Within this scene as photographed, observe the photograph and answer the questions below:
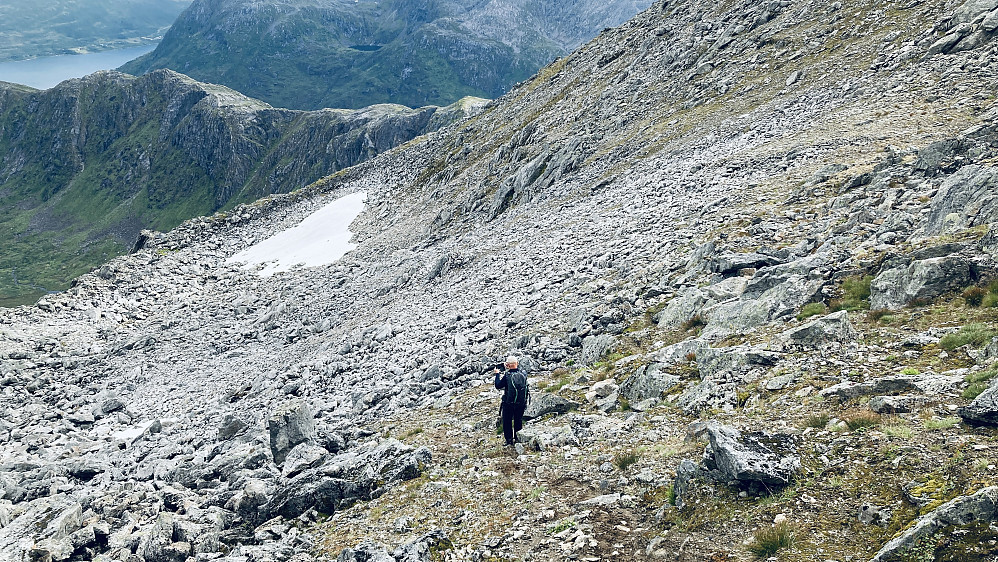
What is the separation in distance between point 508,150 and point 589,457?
157 ft

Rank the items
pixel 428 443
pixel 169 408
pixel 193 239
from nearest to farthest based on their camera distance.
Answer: pixel 428 443
pixel 169 408
pixel 193 239

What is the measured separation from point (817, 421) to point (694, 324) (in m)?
6.10

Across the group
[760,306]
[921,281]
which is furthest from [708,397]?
[921,281]

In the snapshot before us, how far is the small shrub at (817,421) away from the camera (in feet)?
31.1

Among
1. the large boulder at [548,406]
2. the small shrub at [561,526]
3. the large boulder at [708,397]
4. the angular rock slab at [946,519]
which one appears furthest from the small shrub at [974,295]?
the small shrub at [561,526]

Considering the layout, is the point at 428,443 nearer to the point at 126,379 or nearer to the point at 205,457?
the point at 205,457

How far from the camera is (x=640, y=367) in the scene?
1406 centimetres

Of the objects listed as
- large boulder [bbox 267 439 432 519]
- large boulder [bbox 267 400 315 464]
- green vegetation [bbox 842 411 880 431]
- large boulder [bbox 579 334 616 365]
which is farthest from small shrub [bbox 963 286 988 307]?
large boulder [bbox 267 400 315 464]

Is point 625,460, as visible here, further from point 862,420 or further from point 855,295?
point 855,295

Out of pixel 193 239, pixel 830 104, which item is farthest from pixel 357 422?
pixel 193 239

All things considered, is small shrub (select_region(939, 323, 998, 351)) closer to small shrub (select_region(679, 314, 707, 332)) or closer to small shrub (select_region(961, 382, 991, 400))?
small shrub (select_region(961, 382, 991, 400))

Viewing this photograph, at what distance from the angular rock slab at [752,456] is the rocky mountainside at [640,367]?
44 mm

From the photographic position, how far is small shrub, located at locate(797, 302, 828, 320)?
13141mm

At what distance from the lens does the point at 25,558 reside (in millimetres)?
13523
